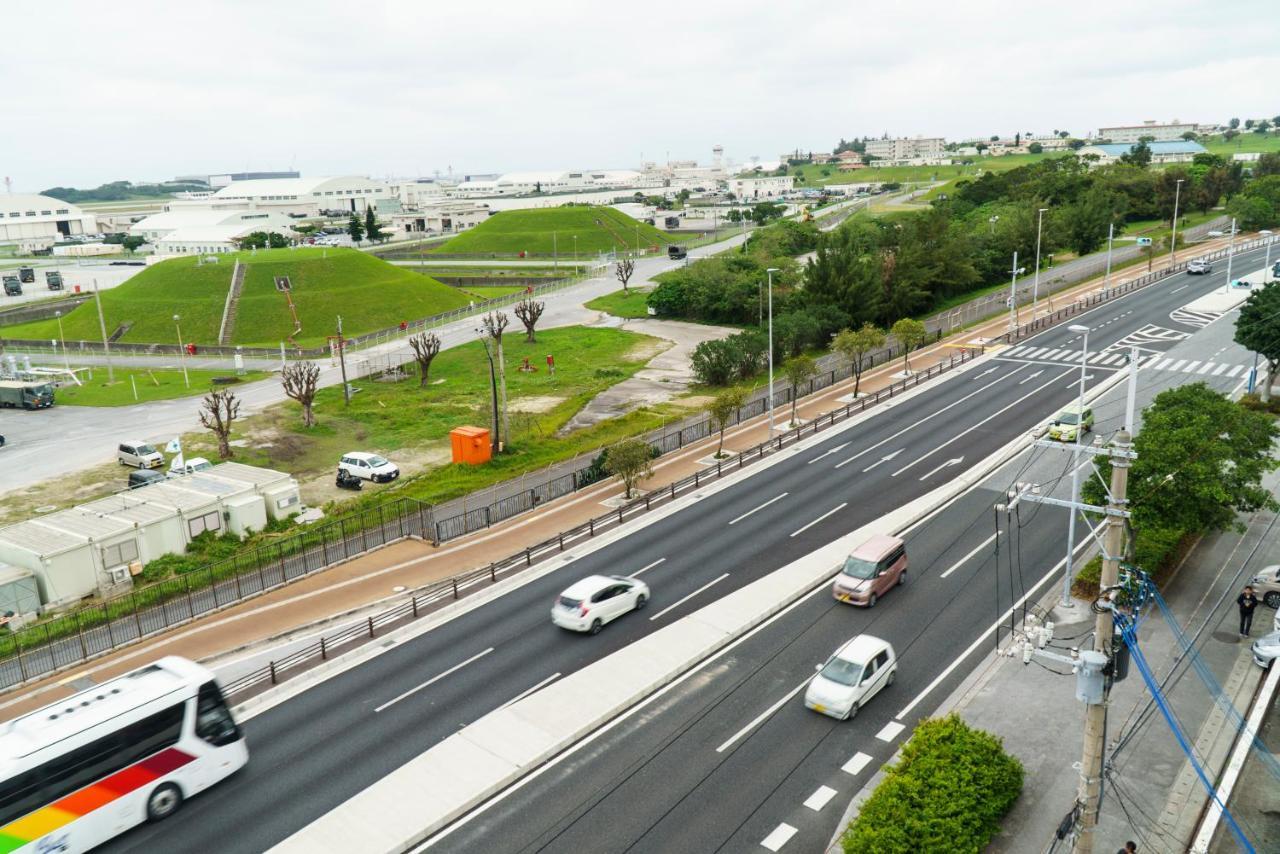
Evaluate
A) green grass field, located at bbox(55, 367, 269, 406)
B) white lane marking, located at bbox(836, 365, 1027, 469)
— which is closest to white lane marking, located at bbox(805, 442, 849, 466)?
white lane marking, located at bbox(836, 365, 1027, 469)

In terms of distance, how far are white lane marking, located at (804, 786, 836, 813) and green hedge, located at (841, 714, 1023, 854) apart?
209 cm

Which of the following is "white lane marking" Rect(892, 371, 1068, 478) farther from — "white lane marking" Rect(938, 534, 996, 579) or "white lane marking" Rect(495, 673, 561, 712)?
"white lane marking" Rect(495, 673, 561, 712)

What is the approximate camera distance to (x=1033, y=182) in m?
130

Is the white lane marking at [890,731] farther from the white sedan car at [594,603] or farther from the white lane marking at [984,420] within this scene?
the white lane marking at [984,420]

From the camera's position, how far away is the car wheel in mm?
19500

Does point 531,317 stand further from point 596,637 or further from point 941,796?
point 941,796

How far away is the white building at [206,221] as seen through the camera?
173m

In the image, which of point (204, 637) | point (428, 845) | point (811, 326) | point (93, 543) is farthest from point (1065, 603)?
point (811, 326)

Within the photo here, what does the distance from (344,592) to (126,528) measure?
400 inches

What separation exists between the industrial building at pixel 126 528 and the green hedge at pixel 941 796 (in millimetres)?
31199

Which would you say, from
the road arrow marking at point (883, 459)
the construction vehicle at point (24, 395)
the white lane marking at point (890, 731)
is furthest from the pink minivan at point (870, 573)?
the construction vehicle at point (24, 395)

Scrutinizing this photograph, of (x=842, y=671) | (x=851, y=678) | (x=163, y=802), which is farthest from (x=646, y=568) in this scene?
(x=163, y=802)

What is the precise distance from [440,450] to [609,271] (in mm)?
86596

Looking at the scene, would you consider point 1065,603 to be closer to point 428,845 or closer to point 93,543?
point 428,845
